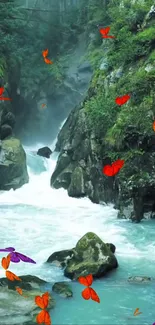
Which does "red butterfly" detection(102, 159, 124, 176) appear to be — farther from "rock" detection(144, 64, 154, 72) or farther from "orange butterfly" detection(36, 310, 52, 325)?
"orange butterfly" detection(36, 310, 52, 325)

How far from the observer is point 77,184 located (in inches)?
693

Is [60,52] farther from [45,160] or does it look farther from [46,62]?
[45,160]

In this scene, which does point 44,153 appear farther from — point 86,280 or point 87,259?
point 86,280

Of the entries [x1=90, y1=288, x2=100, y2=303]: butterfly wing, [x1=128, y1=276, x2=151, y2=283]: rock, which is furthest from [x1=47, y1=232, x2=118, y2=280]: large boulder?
[x1=128, y1=276, x2=151, y2=283]: rock

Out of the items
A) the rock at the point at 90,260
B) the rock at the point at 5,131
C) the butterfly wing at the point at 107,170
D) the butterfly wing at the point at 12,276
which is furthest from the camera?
the rock at the point at 5,131

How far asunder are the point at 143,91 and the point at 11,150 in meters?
7.69

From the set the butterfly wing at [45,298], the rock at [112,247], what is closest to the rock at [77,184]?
the rock at [112,247]

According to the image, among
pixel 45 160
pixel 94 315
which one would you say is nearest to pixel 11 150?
pixel 45 160

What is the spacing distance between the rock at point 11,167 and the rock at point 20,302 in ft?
36.0

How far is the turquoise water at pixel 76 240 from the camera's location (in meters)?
7.37

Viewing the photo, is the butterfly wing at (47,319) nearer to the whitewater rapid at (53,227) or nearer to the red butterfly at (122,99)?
the whitewater rapid at (53,227)

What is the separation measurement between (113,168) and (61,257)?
19.0ft

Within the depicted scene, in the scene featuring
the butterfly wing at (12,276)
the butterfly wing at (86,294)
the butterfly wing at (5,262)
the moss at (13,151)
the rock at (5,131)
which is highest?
the rock at (5,131)

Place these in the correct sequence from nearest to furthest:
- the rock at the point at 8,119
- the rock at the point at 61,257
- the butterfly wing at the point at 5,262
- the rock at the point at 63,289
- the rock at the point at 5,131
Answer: the rock at the point at 63,289, the butterfly wing at the point at 5,262, the rock at the point at 61,257, the rock at the point at 5,131, the rock at the point at 8,119
